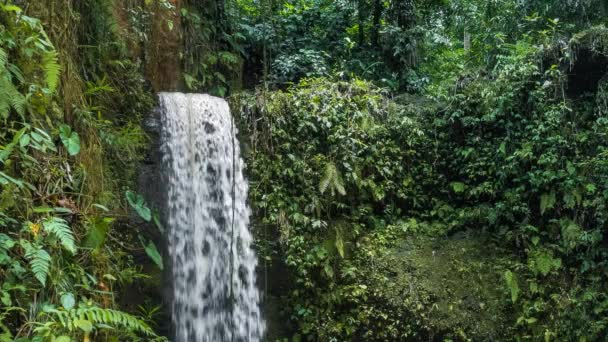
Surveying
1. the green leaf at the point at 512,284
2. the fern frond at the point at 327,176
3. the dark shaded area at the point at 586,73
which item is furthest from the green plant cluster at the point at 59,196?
the dark shaded area at the point at 586,73

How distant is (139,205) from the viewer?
5043 millimetres

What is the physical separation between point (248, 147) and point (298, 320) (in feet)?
7.41

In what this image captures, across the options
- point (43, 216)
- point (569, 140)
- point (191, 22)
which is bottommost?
point (43, 216)

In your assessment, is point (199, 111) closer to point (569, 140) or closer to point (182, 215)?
point (182, 215)

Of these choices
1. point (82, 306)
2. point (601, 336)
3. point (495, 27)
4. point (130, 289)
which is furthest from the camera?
point (495, 27)

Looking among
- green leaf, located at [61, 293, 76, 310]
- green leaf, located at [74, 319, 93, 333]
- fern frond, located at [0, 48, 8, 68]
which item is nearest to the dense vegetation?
fern frond, located at [0, 48, 8, 68]

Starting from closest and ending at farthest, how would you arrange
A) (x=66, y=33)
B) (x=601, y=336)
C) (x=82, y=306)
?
(x=82, y=306) < (x=66, y=33) < (x=601, y=336)

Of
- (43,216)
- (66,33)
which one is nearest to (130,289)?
(43,216)

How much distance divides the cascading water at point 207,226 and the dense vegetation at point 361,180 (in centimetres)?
21

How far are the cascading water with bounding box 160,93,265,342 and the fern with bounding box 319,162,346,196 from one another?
1.00 m

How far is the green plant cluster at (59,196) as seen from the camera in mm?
3391

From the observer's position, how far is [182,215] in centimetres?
582

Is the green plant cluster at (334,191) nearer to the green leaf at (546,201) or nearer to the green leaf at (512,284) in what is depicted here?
the green leaf at (512,284)

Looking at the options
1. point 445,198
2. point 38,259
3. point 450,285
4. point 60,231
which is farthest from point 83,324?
point 445,198
